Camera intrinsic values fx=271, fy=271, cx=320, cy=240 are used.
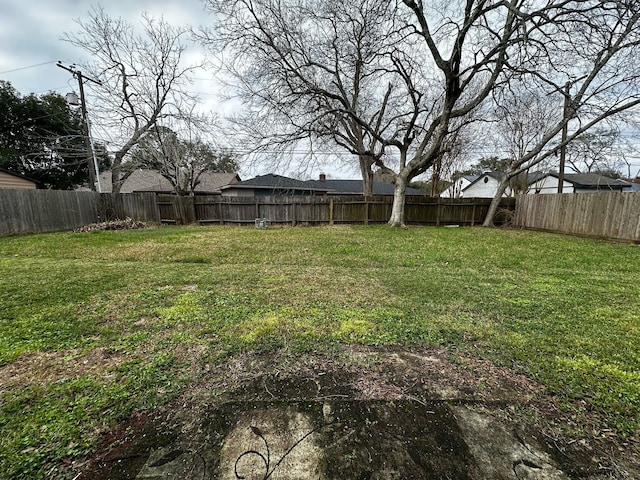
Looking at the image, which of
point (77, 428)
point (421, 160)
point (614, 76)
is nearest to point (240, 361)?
point (77, 428)

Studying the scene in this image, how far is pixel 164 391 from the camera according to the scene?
5.32ft

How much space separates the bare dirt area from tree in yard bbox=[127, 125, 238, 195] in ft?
44.0

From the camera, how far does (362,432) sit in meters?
1.33

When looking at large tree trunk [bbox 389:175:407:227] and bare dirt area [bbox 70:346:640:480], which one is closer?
bare dirt area [bbox 70:346:640:480]

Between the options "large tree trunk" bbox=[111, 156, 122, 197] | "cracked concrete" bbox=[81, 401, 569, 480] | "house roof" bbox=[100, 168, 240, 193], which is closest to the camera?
"cracked concrete" bbox=[81, 401, 569, 480]

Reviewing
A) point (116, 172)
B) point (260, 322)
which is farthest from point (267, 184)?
point (260, 322)

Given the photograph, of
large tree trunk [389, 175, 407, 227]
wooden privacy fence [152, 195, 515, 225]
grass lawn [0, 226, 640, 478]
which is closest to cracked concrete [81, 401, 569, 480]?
grass lawn [0, 226, 640, 478]

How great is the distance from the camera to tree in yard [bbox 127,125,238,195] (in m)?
14.4

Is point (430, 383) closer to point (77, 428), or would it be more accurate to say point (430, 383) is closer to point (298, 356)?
point (298, 356)

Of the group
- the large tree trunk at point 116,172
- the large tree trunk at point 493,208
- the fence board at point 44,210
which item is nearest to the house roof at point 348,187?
the large tree trunk at point 493,208

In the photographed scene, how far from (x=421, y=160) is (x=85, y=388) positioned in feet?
36.9

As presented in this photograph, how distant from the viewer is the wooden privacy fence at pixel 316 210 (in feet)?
41.5

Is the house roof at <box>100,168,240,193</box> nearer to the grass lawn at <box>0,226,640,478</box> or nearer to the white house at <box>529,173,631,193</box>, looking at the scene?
the grass lawn at <box>0,226,640,478</box>

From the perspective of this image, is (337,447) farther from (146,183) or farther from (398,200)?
(146,183)
